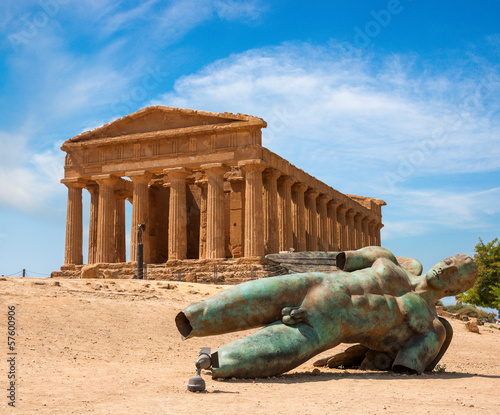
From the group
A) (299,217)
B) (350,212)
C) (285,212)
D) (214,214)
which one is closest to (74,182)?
(214,214)

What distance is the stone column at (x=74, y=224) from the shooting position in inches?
1261

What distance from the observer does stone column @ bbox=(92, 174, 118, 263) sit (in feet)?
102

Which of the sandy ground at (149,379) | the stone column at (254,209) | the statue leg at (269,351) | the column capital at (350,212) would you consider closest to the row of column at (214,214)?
the stone column at (254,209)

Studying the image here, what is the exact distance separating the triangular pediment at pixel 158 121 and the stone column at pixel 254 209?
228 centimetres

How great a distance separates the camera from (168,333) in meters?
12.4

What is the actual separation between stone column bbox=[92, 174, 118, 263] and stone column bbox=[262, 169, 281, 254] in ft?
27.1

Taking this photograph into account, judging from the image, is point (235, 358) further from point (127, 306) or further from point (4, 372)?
point (127, 306)

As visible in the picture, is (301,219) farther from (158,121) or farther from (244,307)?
(244,307)

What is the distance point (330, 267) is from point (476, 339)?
35.2 ft

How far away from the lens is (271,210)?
30.2 metres

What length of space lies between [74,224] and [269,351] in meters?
27.4

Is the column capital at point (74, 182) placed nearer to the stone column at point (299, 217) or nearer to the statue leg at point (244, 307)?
the stone column at point (299, 217)

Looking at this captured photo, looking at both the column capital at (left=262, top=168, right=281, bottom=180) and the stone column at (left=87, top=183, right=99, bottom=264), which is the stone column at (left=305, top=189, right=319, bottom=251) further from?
the stone column at (left=87, top=183, right=99, bottom=264)

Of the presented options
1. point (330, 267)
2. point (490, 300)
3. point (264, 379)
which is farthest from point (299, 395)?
point (490, 300)
